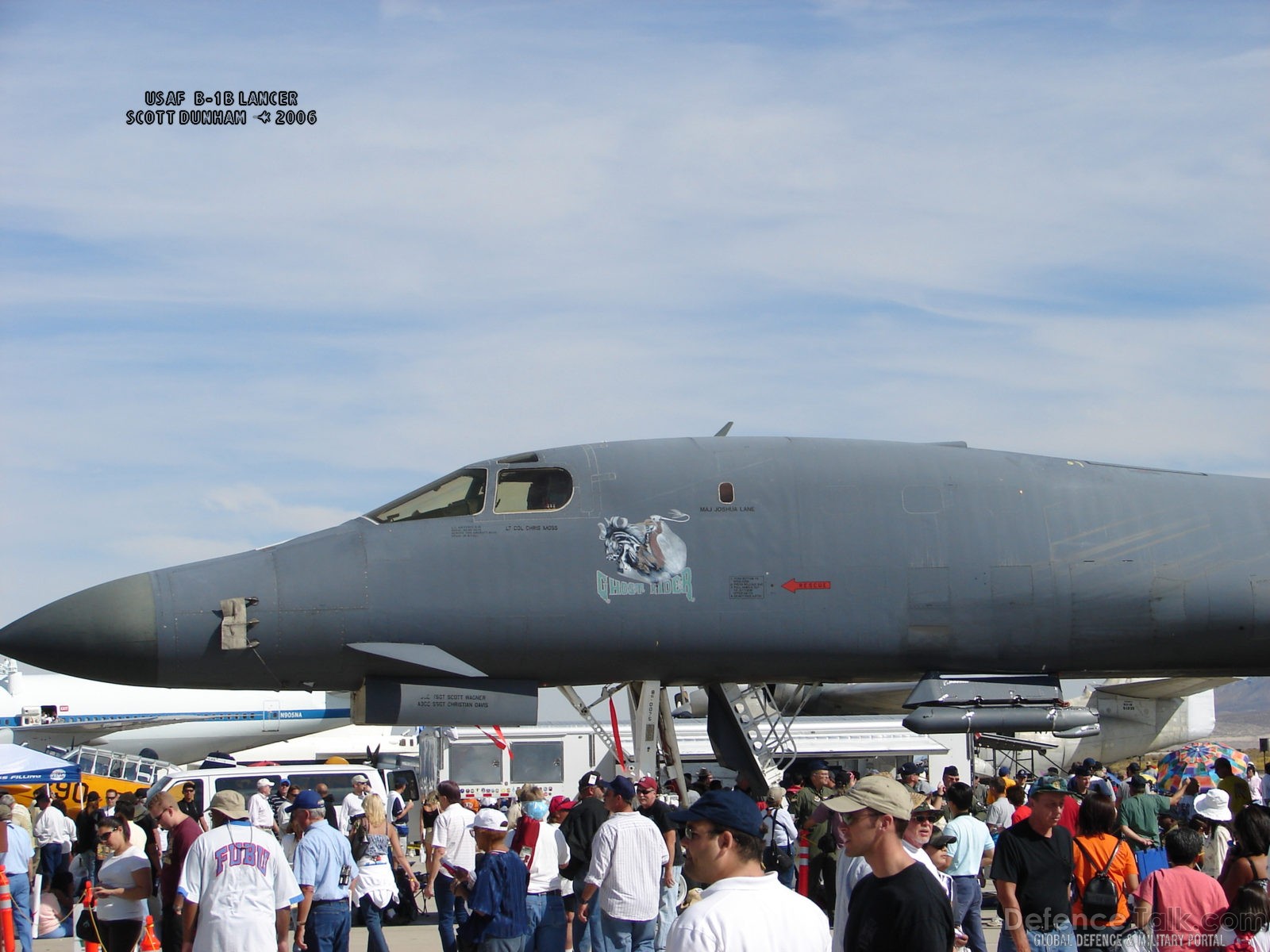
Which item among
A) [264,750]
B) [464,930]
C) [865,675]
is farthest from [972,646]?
[264,750]

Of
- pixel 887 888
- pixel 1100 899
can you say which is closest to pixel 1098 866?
pixel 1100 899

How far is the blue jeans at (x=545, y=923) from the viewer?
390 inches

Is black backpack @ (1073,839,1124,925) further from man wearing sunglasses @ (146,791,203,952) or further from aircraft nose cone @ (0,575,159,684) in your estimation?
aircraft nose cone @ (0,575,159,684)

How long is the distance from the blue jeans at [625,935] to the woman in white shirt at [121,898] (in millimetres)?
2975

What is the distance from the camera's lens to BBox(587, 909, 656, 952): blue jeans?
28.5ft

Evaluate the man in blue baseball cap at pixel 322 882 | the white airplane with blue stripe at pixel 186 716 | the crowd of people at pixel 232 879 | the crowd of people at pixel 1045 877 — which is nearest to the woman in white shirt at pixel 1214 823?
the crowd of people at pixel 1045 877

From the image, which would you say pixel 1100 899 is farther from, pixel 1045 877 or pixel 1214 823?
pixel 1214 823

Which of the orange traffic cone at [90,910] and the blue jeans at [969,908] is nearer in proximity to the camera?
the orange traffic cone at [90,910]

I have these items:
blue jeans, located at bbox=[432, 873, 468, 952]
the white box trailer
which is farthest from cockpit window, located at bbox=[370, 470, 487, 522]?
the white box trailer

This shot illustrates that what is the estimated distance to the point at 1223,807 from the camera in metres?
8.17

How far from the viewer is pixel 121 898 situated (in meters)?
8.89

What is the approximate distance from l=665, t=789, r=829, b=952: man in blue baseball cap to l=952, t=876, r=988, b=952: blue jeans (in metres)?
6.38

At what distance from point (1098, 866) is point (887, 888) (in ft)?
11.6

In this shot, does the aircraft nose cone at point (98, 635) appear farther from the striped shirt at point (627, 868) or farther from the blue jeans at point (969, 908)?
the blue jeans at point (969, 908)
